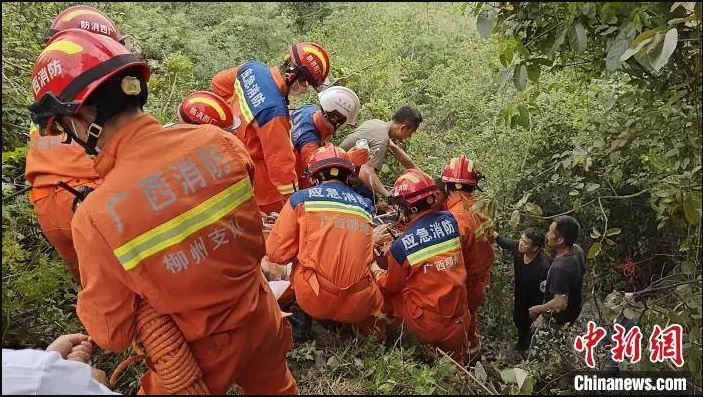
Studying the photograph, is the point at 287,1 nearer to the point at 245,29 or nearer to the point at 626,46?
the point at 245,29

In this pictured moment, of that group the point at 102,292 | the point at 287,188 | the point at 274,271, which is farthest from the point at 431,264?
the point at 102,292

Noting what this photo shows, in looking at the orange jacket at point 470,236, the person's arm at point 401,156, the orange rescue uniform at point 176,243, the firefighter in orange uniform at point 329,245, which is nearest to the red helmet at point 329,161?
the firefighter in orange uniform at point 329,245

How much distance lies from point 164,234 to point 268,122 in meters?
2.54

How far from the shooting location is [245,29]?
9.85m

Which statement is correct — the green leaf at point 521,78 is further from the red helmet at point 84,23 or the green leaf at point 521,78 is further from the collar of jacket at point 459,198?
the red helmet at point 84,23

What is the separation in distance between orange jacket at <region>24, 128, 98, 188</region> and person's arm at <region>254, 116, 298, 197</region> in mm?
1582

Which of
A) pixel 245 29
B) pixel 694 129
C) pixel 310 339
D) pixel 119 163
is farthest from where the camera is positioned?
pixel 245 29

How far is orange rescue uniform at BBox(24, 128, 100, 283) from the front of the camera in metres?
3.32

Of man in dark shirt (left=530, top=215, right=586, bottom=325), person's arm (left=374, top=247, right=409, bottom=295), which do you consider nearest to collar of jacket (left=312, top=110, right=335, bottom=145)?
person's arm (left=374, top=247, right=409, bottom=295)

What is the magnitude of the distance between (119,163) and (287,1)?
11.0 meters

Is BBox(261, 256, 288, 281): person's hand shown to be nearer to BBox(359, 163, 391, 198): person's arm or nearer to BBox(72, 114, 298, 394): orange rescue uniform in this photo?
BBox(359, 163, 391, 198): person's arm

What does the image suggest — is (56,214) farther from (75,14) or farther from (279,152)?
(279,152)

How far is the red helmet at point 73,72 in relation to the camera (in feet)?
7.39

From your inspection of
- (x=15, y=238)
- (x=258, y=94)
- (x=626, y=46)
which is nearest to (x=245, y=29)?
(x=258, y=94)
